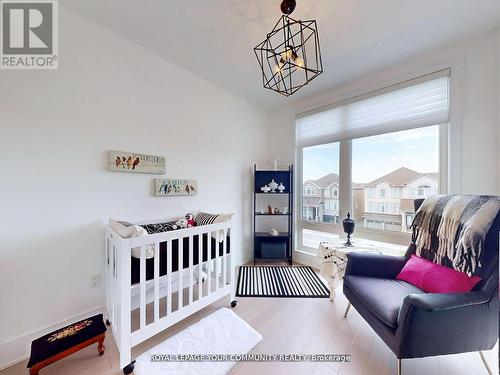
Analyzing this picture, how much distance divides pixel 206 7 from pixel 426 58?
86.1 inches

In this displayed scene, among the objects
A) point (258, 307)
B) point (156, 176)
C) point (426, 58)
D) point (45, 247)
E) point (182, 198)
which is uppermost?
point (426, 58)

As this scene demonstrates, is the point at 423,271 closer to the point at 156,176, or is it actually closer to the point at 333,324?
the point at 333,324

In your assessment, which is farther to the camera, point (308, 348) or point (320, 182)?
point (320, 182)

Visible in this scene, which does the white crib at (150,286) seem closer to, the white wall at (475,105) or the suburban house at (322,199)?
the suburban house at (322,199)

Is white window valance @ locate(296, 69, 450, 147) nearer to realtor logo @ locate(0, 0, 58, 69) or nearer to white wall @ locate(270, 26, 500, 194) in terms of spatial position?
white wall @ locate(270, 26, 500, 194)

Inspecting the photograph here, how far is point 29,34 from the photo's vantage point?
4.76 ft

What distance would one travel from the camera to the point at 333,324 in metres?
1.69

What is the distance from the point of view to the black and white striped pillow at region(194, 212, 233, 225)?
201 cm

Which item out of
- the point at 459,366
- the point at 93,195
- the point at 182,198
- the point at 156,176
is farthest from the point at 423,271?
the point at 93,195

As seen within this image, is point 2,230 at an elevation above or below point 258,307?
above

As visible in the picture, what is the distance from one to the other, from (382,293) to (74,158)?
2.53m

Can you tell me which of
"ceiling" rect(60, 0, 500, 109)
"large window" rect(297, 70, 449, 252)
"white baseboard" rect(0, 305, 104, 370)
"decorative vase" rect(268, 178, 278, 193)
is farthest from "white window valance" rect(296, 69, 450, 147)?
"white baseboard" rect(0, 305, 104, 370)

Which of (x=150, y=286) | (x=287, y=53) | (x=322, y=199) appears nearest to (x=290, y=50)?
(x=287, y=53)

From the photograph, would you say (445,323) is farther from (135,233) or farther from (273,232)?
(273,232)
